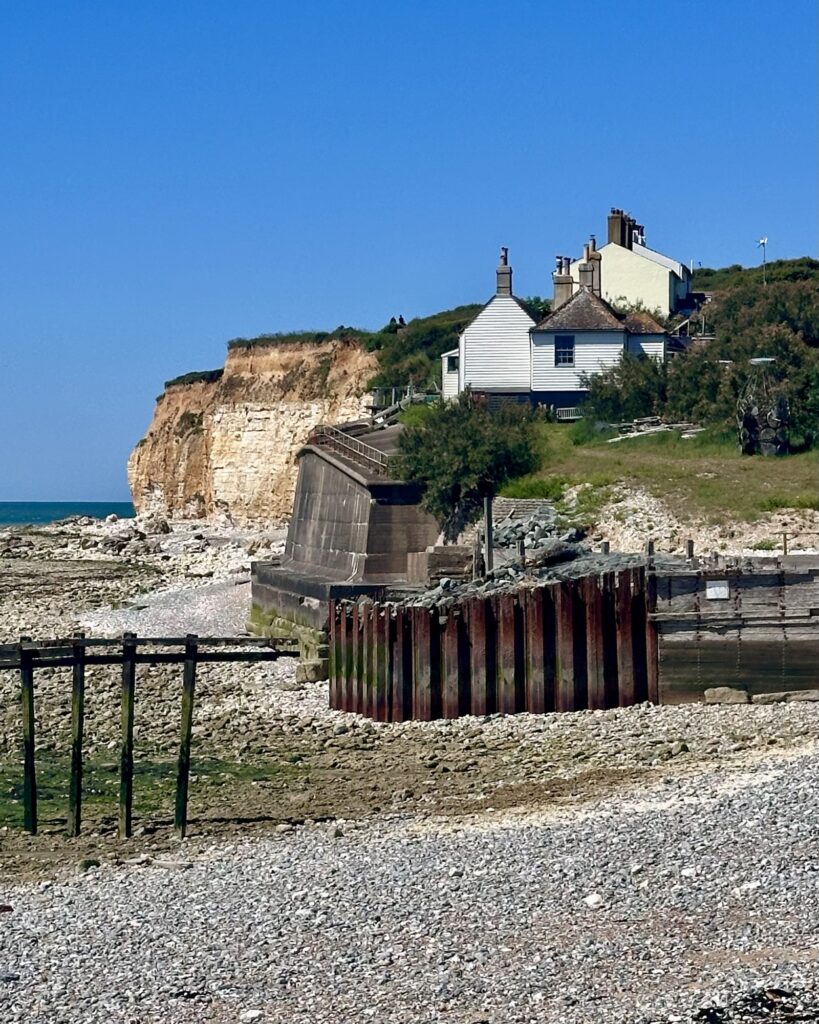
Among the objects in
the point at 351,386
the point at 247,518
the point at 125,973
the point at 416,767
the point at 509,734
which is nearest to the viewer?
the point at 125,973

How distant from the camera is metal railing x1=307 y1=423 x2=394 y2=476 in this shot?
3881 cm

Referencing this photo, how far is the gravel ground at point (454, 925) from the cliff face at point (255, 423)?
63432mm

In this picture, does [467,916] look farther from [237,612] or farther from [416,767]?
[237,612]

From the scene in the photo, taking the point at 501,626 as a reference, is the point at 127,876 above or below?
below

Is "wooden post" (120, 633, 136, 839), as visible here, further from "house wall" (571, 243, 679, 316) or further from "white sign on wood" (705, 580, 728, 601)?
"house wall" (571, 243, 679, 316)

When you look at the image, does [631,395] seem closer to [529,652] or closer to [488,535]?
[488,535]

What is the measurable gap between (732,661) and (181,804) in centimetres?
833

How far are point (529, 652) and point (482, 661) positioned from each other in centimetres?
71

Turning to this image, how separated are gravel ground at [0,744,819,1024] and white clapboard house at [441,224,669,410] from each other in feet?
123

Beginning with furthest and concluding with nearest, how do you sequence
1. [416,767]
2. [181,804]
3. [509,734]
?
1. [509,734]
2. [416,767]
3. [181,804]

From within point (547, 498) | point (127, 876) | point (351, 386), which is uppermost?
point (351, 386)

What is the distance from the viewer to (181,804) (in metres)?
16.3

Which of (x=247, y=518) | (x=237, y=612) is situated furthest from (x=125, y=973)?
(x=247, y=518)

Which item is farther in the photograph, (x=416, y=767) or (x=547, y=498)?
(x=547, y=498)
